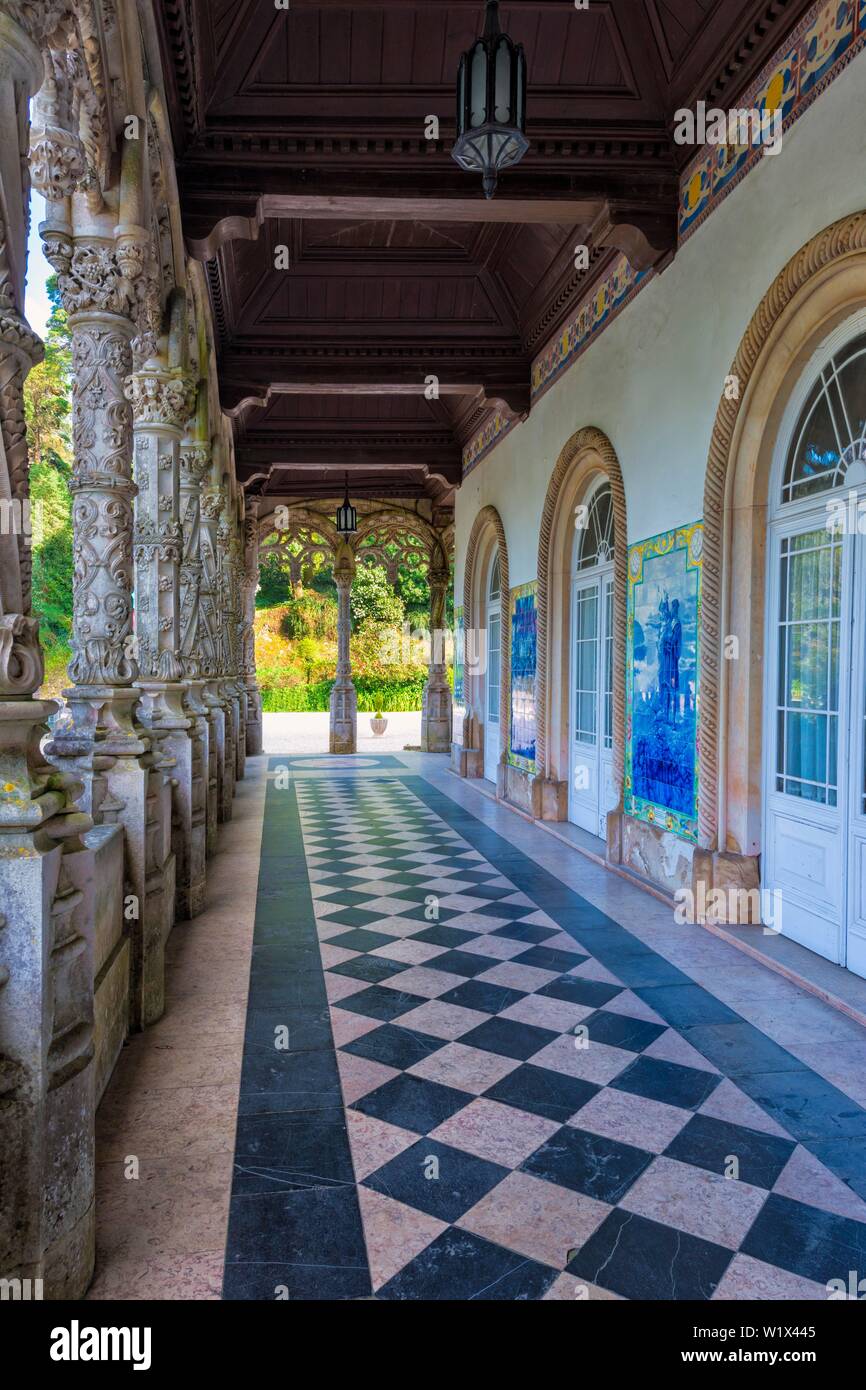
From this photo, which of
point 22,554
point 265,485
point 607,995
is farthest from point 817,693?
point 265,485

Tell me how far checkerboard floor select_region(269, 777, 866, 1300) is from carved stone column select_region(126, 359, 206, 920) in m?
1.15

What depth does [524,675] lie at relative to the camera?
29.3 ft

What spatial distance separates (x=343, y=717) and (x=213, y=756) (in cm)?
801

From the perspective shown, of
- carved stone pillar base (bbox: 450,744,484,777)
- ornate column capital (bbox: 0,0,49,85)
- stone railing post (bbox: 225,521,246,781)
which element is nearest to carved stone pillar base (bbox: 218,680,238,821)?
stone railing post (bbox: 225,521,246,781)

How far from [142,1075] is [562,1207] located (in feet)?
5.02

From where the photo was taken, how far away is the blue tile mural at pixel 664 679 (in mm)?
5039

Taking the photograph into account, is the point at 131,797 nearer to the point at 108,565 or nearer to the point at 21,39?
the point at 108,565

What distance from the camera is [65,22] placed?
2504 millimetres

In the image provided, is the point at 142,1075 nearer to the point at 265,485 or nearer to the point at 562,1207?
the point at 562,1207

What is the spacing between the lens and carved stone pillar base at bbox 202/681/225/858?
655 centimetres

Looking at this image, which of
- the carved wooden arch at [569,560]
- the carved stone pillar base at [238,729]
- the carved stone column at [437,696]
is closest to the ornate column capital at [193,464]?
the carved wooden arch at [569,560]

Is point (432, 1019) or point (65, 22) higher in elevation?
point (65, 22)

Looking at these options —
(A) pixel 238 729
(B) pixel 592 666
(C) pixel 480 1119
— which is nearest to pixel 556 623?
(B) pixel 592 666
